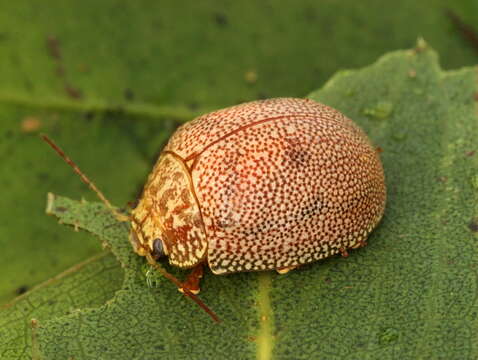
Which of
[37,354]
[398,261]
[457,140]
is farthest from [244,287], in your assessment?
[457,140]

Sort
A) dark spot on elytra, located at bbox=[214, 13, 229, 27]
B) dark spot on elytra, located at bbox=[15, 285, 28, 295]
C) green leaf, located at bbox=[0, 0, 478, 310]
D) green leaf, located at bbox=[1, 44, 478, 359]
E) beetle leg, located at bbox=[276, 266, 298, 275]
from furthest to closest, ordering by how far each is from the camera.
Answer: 1. dark spot on elytra, located at bbox=[214, 13, 229, 27]
2. green leaf, located at bbox=[0, 0, 478, 310]
3. dark spot on elytra, located at bbox=[15, 285, 28, 295]
4. beetle leg, located at bbox=[276, 266, 298, 275]
5. green leaf, located at bbox=[1, 44, 478, 359]

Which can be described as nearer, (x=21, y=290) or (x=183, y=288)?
(x=183, y=288)

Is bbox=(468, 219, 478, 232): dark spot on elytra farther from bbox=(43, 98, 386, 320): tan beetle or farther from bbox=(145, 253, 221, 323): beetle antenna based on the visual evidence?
bbox=(145, 253, 221, 323): beetle antenna

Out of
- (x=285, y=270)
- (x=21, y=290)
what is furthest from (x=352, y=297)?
(x=21, y=290)

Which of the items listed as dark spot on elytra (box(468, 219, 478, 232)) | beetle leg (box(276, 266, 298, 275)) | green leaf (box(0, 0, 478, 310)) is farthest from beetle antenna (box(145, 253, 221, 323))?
dark spot on elytra (box(468, 219, 478, 232))

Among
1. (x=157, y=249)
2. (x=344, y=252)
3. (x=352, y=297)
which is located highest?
(x=157, y=249)

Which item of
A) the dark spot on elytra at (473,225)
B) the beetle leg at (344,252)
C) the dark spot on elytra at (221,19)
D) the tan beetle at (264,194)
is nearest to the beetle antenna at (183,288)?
the tan beetle at (264,194)

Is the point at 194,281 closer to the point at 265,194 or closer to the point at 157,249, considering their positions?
the point at 157,249

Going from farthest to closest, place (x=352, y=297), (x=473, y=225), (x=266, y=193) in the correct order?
(x=473, y=225) → (x=352, y=297) → (x=266, y=193)
